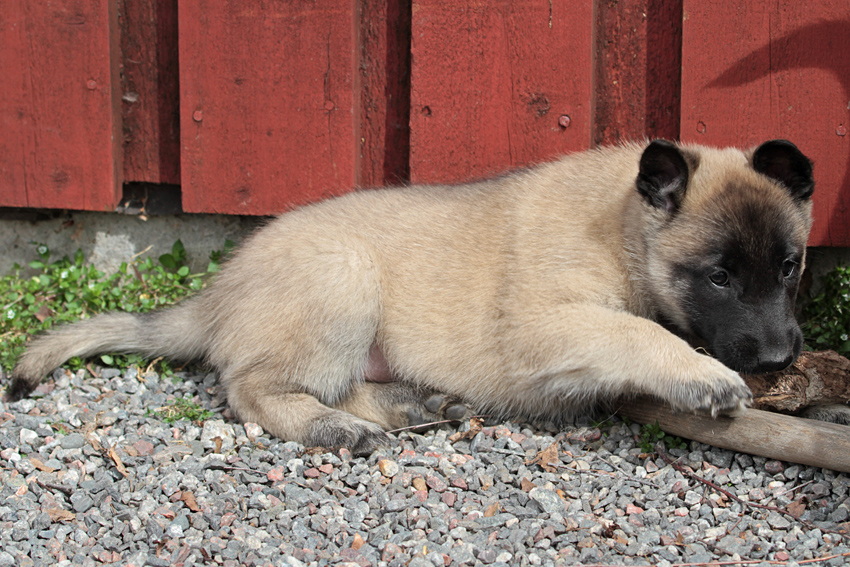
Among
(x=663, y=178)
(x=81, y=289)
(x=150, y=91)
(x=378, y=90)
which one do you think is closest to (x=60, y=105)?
(x=150, y=91)

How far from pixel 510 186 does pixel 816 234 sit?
188 cm

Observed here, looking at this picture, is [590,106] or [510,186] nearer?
[510,186]

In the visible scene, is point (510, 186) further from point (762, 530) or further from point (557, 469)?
point (762, 530)

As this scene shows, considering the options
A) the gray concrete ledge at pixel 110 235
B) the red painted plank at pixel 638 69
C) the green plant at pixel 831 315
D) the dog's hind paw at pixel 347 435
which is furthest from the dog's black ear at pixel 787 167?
the gray concrete ledge at pixel 110 235

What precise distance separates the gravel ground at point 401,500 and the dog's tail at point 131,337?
1.87 ft

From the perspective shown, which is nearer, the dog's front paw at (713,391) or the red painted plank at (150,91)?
the dog's front paw at (713,391)

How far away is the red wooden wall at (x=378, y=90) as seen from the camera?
4273 mm

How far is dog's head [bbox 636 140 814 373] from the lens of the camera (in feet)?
10.5

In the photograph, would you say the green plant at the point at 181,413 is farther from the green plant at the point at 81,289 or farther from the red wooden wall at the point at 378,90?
the red wooden wall at the point at 378,90

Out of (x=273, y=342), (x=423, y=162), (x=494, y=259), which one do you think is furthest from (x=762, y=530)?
(x=423, y=162)

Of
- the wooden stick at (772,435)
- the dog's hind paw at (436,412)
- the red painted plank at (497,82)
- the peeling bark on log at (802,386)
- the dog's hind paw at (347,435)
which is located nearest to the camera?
the wooden stick at (772,435)

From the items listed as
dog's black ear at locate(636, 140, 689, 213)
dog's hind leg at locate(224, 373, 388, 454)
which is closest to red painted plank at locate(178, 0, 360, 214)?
dog's hind leg at locate(224, 373, 388, 454)

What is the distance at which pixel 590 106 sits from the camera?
4492mm

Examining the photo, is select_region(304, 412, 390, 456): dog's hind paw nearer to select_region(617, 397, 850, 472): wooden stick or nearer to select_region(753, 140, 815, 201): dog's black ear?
select_region(617, 397, 850, 472): wooden stick
